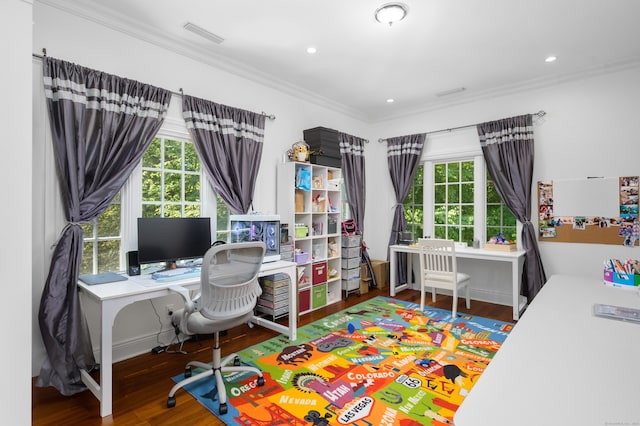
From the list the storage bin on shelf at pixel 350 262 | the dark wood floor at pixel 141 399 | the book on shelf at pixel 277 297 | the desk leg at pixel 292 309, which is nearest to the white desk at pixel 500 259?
the storage bin on shelf at pixel 350 262

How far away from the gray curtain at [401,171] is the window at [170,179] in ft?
9.82

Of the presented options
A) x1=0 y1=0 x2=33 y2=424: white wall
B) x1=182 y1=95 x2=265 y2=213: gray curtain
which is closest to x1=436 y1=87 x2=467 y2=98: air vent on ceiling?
x1=182 y1=95 x2=265 y2=213: gray curtain

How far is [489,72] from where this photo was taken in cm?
374

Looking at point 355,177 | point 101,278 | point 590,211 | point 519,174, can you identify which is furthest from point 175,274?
point 590,211

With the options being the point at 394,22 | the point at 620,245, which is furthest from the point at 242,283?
the point at 620,245

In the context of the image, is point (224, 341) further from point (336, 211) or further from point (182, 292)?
point (336, 211)

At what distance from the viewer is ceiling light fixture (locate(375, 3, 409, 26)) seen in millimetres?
2477

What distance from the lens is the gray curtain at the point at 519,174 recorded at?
3.90 m

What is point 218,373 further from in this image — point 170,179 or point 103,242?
point 170,179

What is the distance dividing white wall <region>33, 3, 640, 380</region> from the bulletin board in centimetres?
10

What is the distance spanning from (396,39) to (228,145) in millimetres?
1917

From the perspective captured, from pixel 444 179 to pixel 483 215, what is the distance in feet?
2.45

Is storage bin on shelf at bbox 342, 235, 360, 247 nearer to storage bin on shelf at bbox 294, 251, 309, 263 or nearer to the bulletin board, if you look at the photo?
storage bin on shelf at bbox 294, 251, 309, 263

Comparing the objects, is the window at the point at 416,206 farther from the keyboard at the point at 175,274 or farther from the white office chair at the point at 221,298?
the keyboard at the point at 175,274
